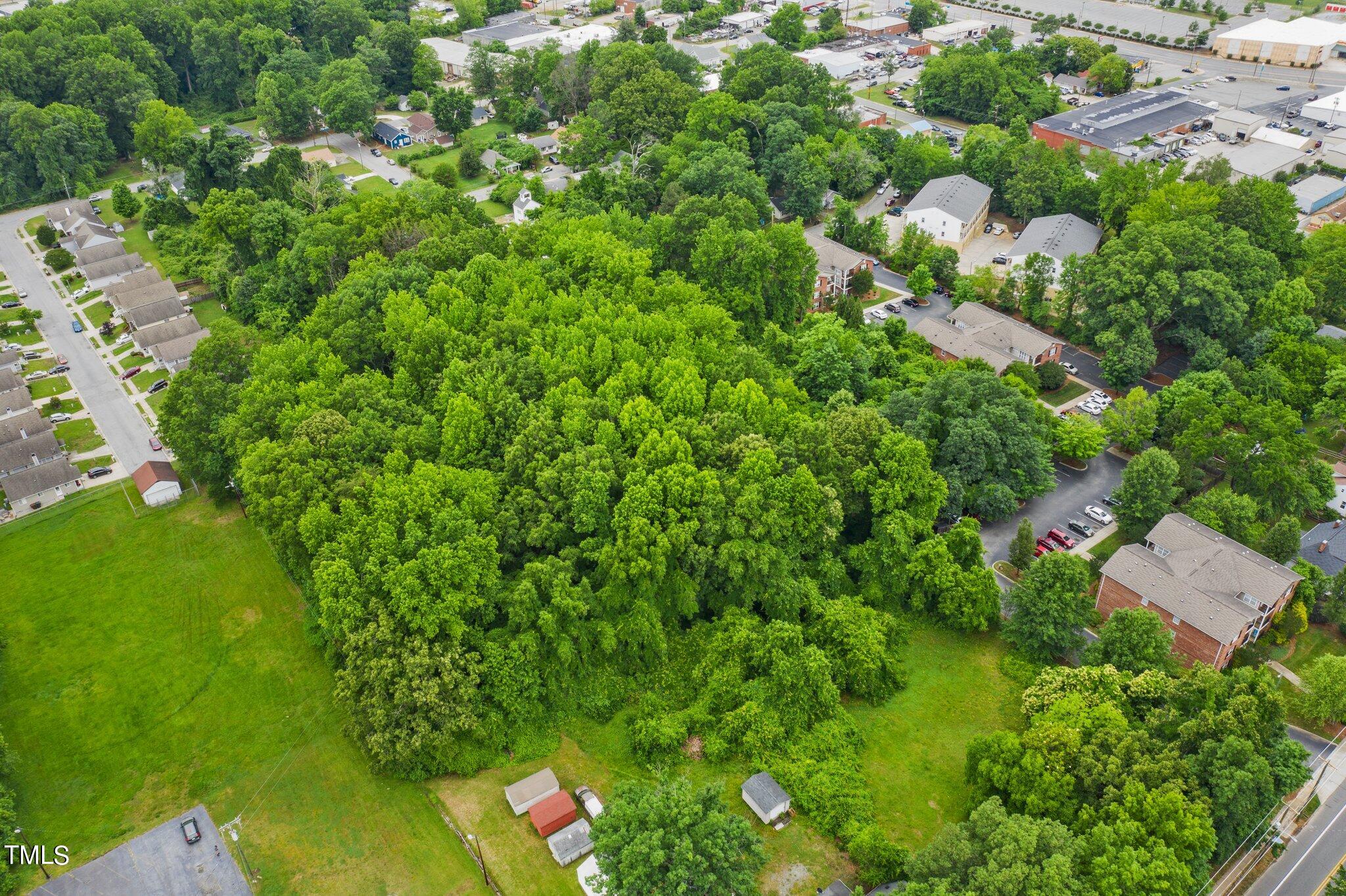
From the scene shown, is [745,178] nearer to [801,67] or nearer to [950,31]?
[801,67]

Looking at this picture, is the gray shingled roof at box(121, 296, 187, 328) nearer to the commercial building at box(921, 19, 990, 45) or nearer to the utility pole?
the utility pole

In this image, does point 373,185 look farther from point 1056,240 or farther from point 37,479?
point 1056,240

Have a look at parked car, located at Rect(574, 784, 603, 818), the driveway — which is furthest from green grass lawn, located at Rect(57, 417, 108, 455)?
the driveway

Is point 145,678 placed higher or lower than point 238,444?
lower

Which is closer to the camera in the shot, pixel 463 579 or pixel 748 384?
pixel 463 579

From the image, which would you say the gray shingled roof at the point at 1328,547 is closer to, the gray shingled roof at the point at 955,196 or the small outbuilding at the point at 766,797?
the small outbuilding at the point at 766,797

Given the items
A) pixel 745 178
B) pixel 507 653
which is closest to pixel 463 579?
pixel 507 653

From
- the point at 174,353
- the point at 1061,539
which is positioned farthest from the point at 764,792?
the point at 174,353
